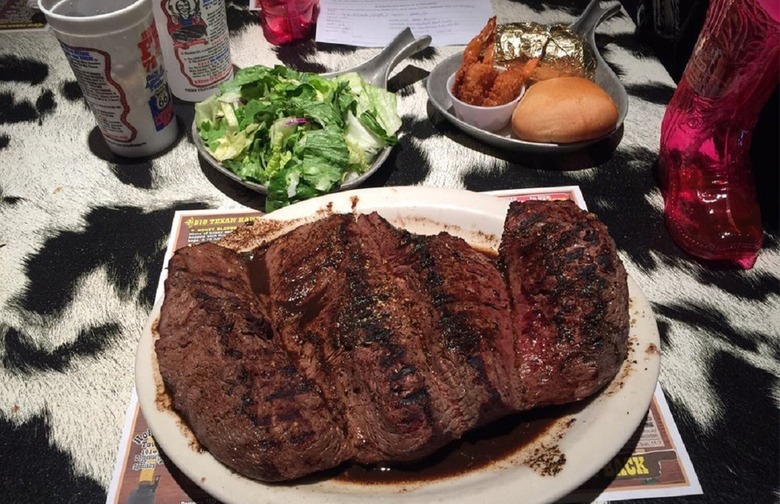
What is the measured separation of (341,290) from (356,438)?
43cm

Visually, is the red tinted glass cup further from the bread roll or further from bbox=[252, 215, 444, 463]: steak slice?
bbox=[252, 215, 444, 463]: steak slice

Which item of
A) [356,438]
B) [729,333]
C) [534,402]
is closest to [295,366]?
[356,438]

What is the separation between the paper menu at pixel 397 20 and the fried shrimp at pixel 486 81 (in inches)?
27.5

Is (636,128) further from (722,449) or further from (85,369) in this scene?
(85,369)

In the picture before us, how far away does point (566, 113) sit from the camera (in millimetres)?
2559

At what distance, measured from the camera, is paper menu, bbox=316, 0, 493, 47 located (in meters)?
3.50

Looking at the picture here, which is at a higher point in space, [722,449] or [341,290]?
[341,290]

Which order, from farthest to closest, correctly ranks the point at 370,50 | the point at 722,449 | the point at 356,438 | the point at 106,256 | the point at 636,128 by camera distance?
1. the point at 370,50
2. the point at 636,128
3. the point at 106,256
4. the point at 722,449
5. the point at 356,438

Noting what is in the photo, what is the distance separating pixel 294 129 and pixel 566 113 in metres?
1.27

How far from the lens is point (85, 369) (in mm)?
1962

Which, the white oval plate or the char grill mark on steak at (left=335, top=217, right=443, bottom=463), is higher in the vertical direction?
the char grill mark on steak at (left=335, top=217, right=443, bottom=463)

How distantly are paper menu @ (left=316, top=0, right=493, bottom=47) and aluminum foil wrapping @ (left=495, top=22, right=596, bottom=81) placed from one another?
60cm

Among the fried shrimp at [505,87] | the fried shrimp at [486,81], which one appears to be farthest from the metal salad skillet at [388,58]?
the fried shrimp at [505,87]

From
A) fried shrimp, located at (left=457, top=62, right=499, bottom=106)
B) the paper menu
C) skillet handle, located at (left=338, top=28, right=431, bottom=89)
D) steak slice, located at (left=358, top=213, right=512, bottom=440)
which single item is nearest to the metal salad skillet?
skillet handle, located at (left=338, top=28, right=431, bottom=89)
